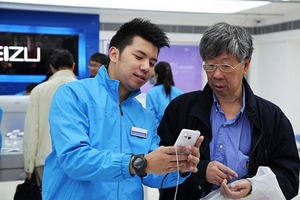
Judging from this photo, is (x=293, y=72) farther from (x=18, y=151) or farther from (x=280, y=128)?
(x=280, y=128)

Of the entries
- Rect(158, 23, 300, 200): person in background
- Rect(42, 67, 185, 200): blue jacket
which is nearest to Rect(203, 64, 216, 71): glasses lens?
Rect(158, 23, 300, 200): person in background

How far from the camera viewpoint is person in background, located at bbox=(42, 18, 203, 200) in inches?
45.2

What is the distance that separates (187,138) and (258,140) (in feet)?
1.50

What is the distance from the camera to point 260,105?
155cm

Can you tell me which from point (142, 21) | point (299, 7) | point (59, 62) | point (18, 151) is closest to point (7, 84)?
point (18, 151)

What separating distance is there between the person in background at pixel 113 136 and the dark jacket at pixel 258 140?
15 centimetres

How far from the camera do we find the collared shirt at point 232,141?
150 cm

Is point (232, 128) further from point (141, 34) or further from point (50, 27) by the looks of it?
point (50, 27)

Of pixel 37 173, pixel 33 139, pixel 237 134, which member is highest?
pixel 237 134

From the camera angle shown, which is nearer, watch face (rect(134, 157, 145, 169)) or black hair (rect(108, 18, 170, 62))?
watch face (rect(134, 157, 145, 169))

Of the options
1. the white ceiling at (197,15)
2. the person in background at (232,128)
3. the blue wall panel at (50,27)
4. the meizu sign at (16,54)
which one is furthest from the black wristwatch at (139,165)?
the meizu sign at (16,54)

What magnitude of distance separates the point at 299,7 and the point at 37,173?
4886 millimetres

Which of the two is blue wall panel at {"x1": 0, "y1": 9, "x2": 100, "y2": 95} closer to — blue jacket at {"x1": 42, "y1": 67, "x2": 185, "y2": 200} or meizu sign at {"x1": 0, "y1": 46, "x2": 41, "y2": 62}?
meizu sign at {"x1": 0, "y1": 46, "x2": 41, "y2": 62}

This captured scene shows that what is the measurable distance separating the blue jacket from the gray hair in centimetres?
35
